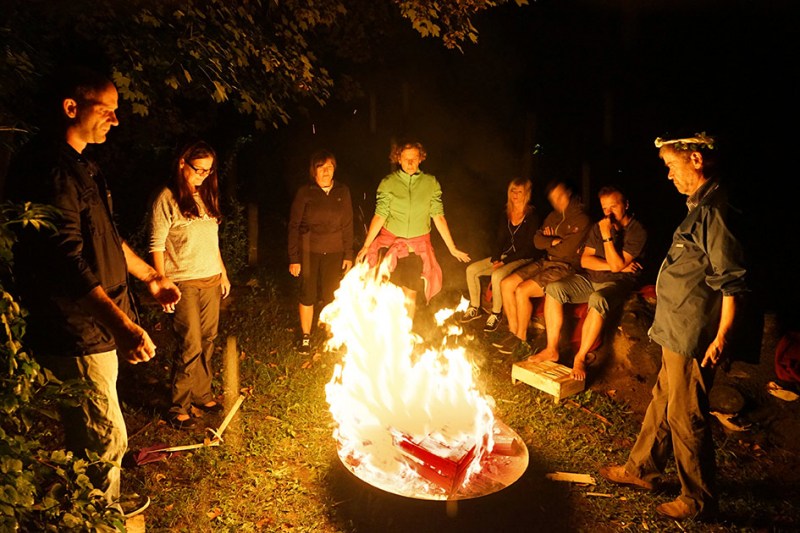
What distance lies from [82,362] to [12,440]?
135 centimetres

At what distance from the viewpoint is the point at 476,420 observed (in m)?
4.39

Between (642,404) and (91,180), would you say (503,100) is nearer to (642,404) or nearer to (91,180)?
(642,404)

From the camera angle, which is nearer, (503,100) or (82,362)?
(82,362)

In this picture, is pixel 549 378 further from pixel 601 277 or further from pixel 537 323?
pixel 537 323

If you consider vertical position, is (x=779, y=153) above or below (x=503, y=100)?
below

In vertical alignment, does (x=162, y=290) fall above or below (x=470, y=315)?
above

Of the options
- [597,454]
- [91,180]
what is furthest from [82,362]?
[597,454]

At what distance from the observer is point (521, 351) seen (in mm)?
7328

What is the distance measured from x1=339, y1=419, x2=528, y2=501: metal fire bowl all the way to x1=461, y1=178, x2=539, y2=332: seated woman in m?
3.51

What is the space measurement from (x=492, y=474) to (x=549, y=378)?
7.54ft

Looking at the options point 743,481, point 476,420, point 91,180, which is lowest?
point 743,481

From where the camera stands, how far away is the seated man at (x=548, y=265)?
7.08m

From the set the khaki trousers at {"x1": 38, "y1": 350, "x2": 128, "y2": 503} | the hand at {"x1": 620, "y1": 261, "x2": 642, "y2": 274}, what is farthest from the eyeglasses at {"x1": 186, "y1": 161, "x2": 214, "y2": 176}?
the hand at {"x1": 620, "y1": 261, "x2": 642, "y2": 274}

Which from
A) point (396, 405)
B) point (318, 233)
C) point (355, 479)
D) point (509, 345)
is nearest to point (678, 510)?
point (396, 405)
